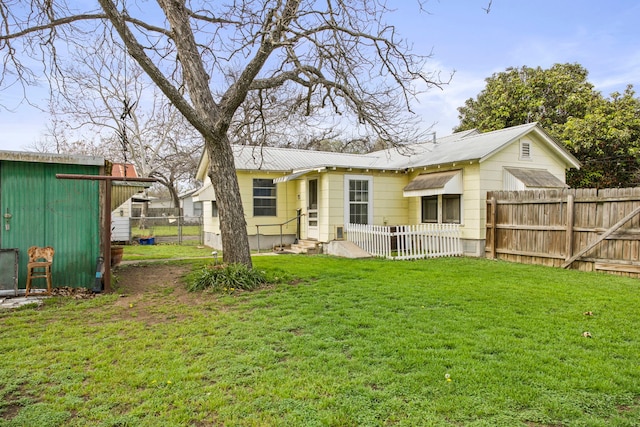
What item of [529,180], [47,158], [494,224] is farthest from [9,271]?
[529,180]

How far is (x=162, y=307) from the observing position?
241 inches

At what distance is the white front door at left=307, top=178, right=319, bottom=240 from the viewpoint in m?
13.9

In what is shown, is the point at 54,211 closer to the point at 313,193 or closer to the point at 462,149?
the point at 313,193

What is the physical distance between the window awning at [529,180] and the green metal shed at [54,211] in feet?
36.2

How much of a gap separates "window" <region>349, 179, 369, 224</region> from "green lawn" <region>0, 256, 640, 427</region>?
7.04 m

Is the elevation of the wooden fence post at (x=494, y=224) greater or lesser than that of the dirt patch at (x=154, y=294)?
greater

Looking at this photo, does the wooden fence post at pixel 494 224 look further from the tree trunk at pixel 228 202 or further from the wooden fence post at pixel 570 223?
the tree trunk at pixel 228 202

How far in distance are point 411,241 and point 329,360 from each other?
8.32 metres

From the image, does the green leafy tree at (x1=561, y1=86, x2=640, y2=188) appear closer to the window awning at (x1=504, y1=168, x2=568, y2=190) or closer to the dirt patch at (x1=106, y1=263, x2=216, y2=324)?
the window awning at (x1=504, y1=168, x2=568, y2=190)

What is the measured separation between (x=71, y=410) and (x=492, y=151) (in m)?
11.4

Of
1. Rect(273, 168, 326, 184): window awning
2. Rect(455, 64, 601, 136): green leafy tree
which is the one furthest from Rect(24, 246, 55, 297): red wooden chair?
Rect(455, 64, 601, 136): green leafy tree

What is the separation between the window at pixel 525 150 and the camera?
490 inches

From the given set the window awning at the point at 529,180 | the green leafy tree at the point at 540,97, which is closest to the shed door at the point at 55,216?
the window awning at the point at 529,180

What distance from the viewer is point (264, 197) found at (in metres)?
14.7
